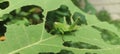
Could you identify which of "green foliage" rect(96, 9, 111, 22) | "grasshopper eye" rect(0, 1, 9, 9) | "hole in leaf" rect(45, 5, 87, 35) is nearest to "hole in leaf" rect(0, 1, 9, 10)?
"grasshopper eye" rect(0, 1, 9, 9)

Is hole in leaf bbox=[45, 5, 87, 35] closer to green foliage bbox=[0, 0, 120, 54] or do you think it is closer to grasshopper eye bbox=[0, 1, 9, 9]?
green foliage bbox=[0, 0, 120, 54]

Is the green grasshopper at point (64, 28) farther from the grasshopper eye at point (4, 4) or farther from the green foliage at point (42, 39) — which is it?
the grasshopper eye at point (4, 4)

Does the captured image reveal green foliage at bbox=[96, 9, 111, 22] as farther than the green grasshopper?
Yes

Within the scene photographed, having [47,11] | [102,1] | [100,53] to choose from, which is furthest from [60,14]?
[102,1]

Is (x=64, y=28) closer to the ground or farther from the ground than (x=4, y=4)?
closer to the ground

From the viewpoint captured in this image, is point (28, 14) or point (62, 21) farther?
point (28, 14)

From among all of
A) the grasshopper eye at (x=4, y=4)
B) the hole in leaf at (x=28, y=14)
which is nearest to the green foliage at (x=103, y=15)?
the hole in leaf at (x=28, y=14)

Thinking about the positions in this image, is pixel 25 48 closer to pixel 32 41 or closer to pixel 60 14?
pixel 32 41

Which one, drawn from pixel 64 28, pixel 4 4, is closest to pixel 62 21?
pixel 64 28

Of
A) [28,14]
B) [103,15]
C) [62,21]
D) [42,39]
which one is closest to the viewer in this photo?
[42,39]

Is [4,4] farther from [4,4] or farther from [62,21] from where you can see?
[62,21]

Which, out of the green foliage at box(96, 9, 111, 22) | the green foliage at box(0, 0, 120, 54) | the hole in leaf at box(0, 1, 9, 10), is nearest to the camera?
the green foliage at box(0, 0, 120, 54)
